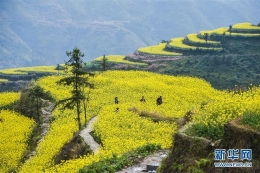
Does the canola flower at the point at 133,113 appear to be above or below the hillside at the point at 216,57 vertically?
below

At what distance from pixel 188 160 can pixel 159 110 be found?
26.4 m

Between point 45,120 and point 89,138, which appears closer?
point 89,138

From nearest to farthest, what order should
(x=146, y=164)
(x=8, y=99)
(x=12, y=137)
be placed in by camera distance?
(x=146, y=164) → (x=12, y=137) → (x=8, y=99)

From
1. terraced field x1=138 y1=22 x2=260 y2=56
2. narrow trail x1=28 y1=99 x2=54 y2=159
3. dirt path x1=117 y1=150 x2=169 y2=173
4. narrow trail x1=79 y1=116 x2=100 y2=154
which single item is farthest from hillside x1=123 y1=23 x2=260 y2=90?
dirt path x1=117 y1=150 x2=169 y2=173

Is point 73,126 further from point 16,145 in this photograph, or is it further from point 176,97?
point 176,97

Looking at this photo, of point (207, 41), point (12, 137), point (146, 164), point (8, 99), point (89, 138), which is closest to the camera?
point (146, 164)

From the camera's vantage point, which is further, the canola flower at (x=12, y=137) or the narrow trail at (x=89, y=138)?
the canola flower at (x=12, y=137)

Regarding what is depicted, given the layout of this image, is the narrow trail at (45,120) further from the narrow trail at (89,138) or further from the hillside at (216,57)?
the hillside at (216,57)

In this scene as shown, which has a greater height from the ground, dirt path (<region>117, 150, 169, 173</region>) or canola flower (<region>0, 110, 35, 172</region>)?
dirt path (<region>117, 150, 169, 173</region>)

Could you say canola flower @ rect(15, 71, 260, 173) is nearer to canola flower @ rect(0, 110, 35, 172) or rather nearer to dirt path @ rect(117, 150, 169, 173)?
dirt path @ rect(117, 150, 169, 173)

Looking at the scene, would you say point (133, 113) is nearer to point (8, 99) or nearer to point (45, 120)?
point (45, 120)

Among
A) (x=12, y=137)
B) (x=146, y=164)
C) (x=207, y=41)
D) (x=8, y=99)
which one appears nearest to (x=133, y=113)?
(x=12, y=137)

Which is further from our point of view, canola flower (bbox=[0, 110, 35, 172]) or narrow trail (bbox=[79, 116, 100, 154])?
canola flower (bbox=[0, 110, 35, 172])

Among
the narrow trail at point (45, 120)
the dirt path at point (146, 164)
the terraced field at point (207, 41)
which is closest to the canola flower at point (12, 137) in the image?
the narrow trail at point (45, 120)
